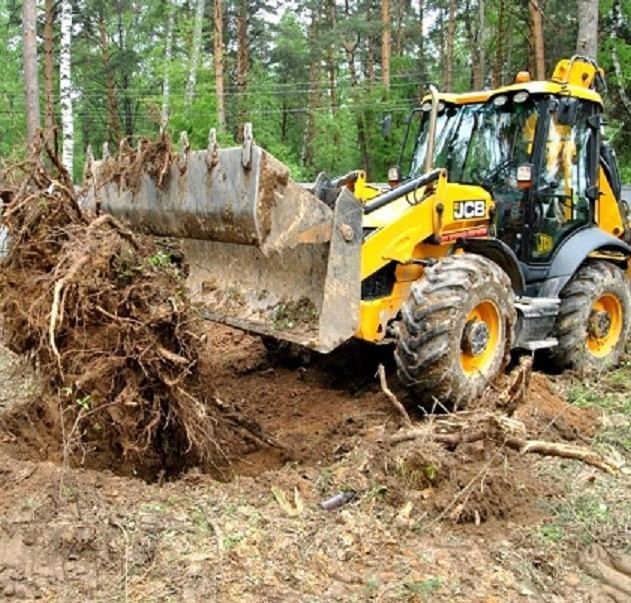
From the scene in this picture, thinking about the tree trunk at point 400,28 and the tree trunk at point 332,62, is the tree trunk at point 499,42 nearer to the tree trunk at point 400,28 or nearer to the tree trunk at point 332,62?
the tree trunk at point 400,28

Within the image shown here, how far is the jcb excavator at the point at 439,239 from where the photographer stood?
5.51 m

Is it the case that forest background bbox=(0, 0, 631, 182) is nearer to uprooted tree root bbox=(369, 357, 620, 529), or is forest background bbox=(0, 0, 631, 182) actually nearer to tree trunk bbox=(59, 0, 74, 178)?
tree trunk bbox=(59, 0, 74, 178)

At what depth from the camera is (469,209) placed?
676 cm

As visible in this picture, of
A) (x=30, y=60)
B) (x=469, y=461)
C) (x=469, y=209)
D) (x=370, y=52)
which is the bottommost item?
(x=469, y=461)

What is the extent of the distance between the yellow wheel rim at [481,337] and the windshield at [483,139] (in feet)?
5.06

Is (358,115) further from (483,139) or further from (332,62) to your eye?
(483,139)

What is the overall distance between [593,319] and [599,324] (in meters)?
0.10

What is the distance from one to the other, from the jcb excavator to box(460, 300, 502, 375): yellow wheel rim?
12mm

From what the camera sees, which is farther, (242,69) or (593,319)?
(242,69)

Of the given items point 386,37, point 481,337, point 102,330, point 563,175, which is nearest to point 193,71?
point 386,37

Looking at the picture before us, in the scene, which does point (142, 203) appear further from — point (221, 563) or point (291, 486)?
point (221, 563)

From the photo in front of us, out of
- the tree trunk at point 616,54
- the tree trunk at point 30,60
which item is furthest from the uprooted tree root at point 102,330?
the tree trunk at point 616,54

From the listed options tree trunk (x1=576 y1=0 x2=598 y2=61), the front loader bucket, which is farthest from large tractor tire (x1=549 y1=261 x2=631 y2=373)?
tree trunk (x1=576 y1=0 x2=598 y2=61)

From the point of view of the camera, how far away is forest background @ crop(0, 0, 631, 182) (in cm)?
2162
